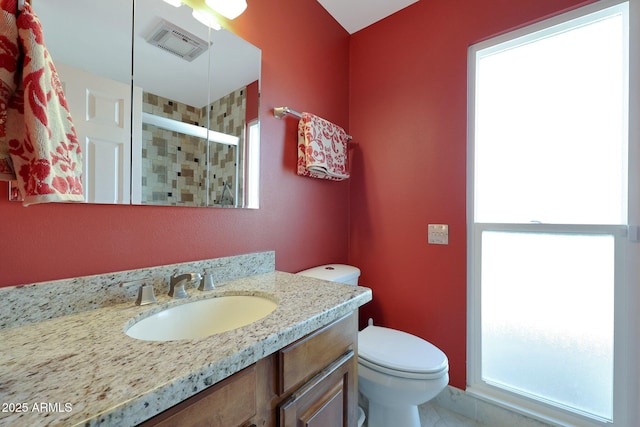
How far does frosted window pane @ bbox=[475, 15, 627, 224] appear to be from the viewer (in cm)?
118

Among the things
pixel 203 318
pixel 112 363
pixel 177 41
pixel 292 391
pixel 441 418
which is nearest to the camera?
pixel 112 363

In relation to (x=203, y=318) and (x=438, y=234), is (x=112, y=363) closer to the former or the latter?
(x=203, y=318)

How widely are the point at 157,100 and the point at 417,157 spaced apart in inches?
53.4

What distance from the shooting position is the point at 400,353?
1203 mm

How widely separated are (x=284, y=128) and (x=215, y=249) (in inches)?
28.7

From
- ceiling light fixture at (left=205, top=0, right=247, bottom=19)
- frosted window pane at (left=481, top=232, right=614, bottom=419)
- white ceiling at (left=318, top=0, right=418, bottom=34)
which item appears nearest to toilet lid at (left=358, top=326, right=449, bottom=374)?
frosted window pane at (left=481, top=232, right=614, bottom=419)

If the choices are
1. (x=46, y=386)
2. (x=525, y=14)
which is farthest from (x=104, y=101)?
(x=525, y=14)

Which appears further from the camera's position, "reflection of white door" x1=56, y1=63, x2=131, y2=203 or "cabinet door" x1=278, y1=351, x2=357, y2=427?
"reflection of white door" x1=56, y1=63, x2=131, y2=203

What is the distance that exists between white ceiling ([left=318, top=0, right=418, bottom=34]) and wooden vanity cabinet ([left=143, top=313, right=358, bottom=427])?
5.94ft

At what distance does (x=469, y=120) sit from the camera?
146 cm

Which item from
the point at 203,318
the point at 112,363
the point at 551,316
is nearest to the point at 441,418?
the point at 551,316

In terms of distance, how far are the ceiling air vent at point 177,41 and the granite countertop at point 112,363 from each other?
35.8 inches

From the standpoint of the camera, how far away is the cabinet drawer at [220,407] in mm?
441

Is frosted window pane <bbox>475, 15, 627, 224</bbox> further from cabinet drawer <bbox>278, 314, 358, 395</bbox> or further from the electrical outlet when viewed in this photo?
cabinet drawer <bbox>278, 314, 358, 395</bbox>
